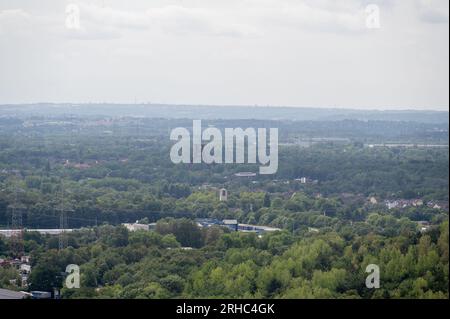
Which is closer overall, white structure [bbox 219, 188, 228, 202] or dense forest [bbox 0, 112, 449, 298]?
dense forest [bbox 0, 112, 449, 298]

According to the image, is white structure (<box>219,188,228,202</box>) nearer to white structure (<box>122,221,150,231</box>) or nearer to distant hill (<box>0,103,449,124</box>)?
white structure (<box>122,221,150,231</box>)

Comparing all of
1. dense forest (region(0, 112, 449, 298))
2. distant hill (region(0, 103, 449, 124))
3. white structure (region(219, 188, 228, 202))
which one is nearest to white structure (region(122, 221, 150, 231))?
dense forest (region(0, 112, 449, 298))

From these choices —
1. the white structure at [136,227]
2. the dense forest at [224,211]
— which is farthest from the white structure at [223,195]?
the white structure at [136,227]

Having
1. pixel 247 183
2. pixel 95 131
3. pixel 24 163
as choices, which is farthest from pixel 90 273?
pixel 95 131

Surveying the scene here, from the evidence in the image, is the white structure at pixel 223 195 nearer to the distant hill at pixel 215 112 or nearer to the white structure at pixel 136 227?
the white structure at pixel 136 227

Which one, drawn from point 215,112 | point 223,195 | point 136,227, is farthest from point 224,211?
point 215,112

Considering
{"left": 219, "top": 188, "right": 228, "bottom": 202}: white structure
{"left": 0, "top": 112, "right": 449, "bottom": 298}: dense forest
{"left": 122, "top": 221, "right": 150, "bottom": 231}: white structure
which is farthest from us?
{"left": 219, "top": 188, "right": 228, "bottom": 202}: white structure
